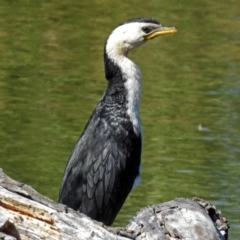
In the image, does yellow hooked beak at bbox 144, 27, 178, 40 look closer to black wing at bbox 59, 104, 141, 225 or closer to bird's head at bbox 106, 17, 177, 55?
bird's head at bbox 106, 17, 177, 55

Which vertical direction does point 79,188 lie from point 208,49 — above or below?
above

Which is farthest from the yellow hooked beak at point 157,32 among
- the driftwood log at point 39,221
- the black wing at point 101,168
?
the driftwood log at point 39,221

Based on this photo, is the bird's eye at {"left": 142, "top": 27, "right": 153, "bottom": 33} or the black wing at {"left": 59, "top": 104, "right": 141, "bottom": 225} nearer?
Result: the black wing at {"left": 59, "top": 104, "right": 141, "bottom": 225}

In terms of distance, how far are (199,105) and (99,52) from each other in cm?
242

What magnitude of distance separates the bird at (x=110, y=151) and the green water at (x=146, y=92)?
5.36 ft

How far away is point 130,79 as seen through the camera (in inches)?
293

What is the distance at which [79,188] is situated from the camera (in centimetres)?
695

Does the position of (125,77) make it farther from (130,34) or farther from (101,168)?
(101,168)

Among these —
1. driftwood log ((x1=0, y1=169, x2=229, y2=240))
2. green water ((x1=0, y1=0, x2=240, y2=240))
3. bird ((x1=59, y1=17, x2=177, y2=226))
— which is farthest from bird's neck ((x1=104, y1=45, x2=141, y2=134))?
driftwood log ((x1=0, y1=169, x2=229, y2=240))

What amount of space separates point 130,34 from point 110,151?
98 centimetres

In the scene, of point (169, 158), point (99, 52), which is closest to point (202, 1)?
point (99, 52)

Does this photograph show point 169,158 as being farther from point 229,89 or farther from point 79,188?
point 79,188

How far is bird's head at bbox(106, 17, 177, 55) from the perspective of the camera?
7531 mm

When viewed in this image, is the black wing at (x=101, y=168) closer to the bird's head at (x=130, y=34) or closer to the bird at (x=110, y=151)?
the bird at (x=110, y=151)
